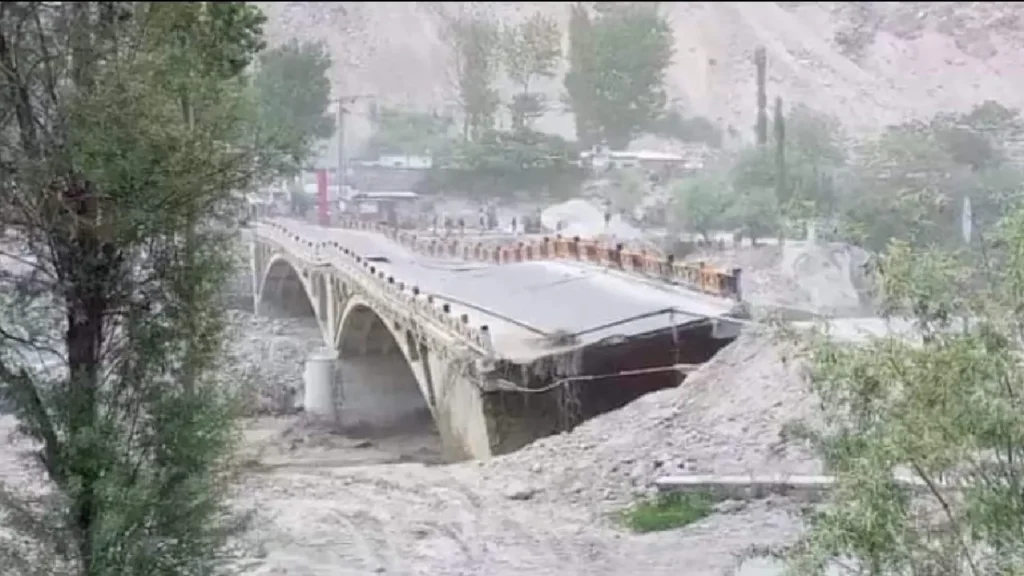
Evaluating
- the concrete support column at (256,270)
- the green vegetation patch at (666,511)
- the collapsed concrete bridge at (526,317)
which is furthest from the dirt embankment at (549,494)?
the concrete support column at (256,270)

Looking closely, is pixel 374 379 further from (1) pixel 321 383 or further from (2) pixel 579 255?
(2) pixel 579 255

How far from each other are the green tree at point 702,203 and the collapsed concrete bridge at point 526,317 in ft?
0.82

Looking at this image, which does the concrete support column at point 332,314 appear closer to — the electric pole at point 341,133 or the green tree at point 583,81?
the electric pole at point 341,133

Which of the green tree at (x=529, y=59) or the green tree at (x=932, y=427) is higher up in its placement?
the green tree at (x=529, y=59)

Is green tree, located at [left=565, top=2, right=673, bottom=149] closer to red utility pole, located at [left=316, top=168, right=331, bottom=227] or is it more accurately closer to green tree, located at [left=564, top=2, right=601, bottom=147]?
green tree, located at [left=564, top=2, right=601, bottom=147]

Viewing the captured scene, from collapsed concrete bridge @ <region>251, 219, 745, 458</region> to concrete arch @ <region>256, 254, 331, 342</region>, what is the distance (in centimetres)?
2

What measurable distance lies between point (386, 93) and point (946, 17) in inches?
117

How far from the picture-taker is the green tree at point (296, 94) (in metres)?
4.37

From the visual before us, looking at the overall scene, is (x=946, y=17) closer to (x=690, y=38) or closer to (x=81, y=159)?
(x=690, y=38)

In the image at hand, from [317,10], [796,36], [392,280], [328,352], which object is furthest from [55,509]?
[328,352]

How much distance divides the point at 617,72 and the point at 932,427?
4.79m

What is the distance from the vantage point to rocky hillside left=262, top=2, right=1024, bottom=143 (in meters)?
5.68

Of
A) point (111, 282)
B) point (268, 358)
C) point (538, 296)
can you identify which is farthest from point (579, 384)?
point (111, 282)

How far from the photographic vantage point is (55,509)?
3.33m
